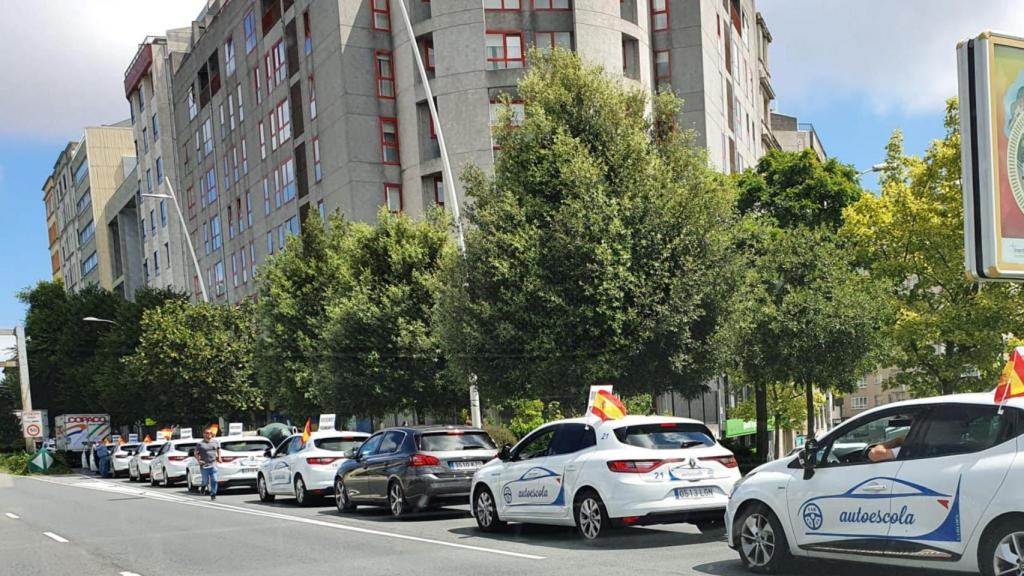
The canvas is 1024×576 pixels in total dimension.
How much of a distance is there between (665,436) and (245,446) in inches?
692

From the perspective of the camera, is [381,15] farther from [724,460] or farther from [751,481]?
[751,481]

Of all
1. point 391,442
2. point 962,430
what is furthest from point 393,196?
point 962,430

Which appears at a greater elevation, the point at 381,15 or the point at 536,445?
the point at 381,15

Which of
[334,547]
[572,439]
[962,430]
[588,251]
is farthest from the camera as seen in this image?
[588,251]

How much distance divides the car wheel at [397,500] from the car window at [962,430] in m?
10.1

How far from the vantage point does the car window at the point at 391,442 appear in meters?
17.9

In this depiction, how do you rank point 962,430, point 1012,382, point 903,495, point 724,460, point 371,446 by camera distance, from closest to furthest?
point 1012,382 → point 962,430 → point 903,495 → point 724,460 → point 371,446

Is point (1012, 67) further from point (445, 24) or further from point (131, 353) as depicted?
point (131, 353)

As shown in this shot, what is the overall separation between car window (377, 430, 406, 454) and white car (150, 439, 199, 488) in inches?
635

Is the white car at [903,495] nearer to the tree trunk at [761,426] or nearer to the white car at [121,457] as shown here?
the tree trunk at [761,426]

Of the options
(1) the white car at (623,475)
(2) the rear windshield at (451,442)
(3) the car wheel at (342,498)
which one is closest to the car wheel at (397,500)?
(2) the rear windshield at (451,442)

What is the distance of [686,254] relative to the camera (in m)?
19.6

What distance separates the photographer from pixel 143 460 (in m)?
37.8

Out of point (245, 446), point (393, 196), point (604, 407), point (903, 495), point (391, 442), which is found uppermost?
point (393, 196)
